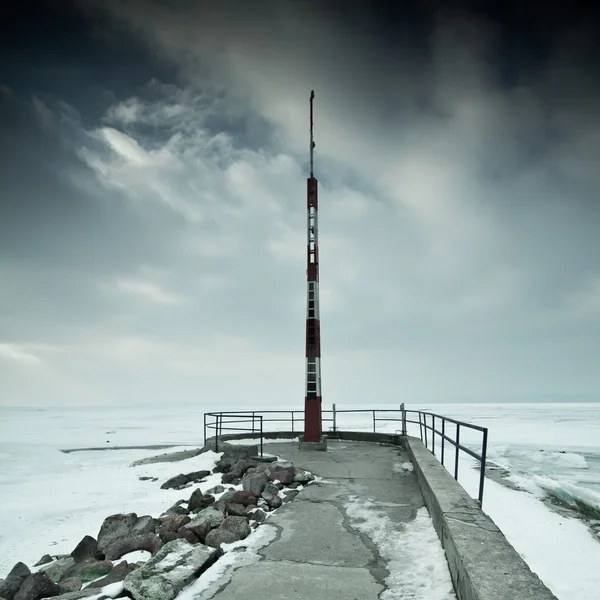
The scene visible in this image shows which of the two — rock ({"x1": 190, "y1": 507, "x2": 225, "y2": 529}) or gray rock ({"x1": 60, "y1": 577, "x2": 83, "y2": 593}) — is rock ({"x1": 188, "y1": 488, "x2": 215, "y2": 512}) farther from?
gray rock ({"x1": 60, "y1": 577, "x2": 83, "y2": 593})

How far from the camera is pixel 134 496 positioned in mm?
10828

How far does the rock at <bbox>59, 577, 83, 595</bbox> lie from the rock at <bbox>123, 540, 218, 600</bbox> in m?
1.26

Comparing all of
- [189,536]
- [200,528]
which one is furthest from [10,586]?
[200,528]

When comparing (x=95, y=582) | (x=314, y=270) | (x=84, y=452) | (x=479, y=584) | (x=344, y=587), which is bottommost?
(x=84, y=452)

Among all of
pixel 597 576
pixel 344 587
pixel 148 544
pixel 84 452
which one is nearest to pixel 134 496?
pixel 148 544

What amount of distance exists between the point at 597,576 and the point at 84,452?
24.7 meters

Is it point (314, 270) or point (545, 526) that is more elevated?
point (314, 270)

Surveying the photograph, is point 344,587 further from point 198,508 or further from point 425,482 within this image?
point 198,508

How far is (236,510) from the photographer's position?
6168 mm

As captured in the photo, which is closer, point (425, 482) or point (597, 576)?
point (425, 482)

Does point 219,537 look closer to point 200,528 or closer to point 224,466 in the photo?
point 200,528

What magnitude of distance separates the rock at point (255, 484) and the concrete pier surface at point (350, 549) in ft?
2.06

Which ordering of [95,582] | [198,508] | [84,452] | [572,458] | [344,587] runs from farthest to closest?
[84,452], [572,458], [198,508], [95,582], [344,587]

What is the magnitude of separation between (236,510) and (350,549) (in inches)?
78.7
